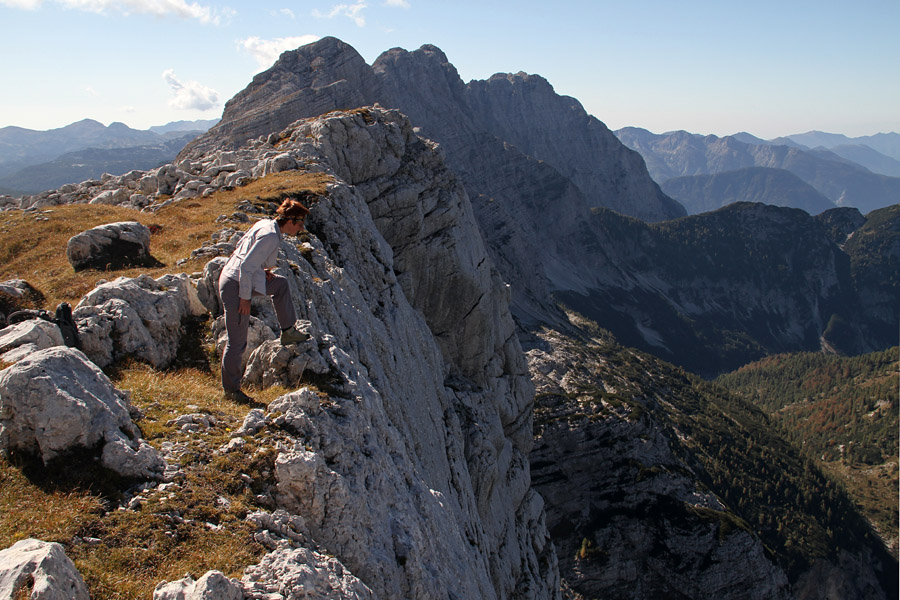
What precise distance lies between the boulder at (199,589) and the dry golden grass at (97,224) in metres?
13.4

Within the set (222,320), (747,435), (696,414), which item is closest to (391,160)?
(222,320)

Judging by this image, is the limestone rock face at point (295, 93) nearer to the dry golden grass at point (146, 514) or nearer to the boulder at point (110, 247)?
the boulder at point (110, 247)

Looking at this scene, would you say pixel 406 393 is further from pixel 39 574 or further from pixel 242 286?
pixel 39 574

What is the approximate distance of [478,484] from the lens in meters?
35.7

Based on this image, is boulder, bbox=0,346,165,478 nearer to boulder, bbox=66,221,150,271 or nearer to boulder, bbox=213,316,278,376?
boulder, bbox=213,316,278,376

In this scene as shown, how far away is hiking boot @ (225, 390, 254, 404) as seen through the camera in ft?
42.2

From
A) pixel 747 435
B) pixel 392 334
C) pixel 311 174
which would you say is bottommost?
pixel 747 435

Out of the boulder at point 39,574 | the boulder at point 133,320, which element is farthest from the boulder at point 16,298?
the boulder at point 39,574

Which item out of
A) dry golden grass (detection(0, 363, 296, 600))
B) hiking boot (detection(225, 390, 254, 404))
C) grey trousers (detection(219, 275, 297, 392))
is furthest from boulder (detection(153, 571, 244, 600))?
grey trousers (detection(219, 275, 297, 392))

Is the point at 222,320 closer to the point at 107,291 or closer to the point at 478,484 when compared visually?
the point at 107,291

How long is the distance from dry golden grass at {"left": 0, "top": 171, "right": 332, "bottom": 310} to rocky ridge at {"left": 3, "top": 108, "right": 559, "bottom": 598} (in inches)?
124

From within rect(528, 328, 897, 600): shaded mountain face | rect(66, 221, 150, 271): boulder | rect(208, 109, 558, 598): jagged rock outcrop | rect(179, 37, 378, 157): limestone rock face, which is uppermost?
rect(179, 37, 378, 157): limestone rock face

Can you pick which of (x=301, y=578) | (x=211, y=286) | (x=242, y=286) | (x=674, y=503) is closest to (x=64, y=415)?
(x=242, y=286)

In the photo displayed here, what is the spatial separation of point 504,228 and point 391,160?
449 feet
